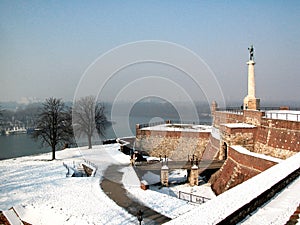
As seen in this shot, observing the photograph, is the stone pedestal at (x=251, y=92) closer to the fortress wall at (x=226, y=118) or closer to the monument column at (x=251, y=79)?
the monument column at (x=251, y=79)

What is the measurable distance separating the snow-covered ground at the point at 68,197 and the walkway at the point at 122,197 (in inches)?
12.0

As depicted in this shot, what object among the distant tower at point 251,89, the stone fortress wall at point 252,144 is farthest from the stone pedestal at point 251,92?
the stone fortress wall at point 252,144

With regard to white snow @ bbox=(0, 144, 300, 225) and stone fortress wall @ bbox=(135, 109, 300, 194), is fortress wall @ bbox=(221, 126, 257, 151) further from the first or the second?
white snow @ bbox=(0, 144, 300, 225)

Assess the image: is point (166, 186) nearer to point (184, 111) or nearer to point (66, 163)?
point (66, 163)

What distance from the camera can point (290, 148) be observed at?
1572 cm

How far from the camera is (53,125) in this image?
26.8 m

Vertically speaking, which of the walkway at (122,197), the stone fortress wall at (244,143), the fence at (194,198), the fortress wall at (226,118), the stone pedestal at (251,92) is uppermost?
the stone pedestal at (251,92)

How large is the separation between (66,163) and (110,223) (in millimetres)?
14089

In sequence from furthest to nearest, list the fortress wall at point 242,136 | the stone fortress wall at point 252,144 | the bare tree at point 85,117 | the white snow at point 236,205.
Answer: the bare tree at point 85,117, the fortress wall at point 242,136, the stone fortress wall at point 252,144, the white snow at point 236,205

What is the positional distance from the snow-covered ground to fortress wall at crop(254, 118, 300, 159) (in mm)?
5351

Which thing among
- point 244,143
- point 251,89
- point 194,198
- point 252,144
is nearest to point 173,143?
point 251,89

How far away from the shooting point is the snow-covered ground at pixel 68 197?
11004 millimetres

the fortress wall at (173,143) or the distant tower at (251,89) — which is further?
the fortress wall at (173,143)

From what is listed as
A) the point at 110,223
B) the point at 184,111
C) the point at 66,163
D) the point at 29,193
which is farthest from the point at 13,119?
the point at 110,223
